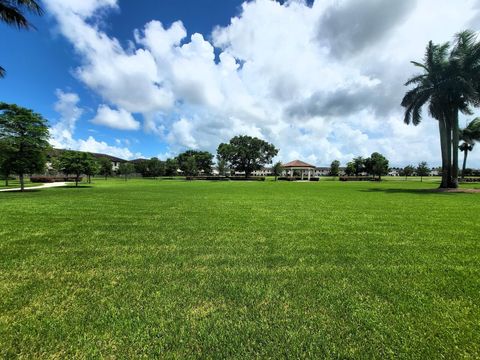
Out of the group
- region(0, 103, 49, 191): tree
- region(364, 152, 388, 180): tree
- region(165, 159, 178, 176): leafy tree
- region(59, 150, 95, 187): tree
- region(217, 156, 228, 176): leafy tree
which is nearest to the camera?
region(0, 103, 49, 191): tree

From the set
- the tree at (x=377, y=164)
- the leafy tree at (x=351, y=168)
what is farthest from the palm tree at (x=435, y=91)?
the leafy tree at (x=351, y=168)

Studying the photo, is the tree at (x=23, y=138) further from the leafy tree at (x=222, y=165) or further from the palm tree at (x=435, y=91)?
the leafy tree at (x=222, y=165)

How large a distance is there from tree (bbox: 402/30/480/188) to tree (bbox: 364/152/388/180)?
53.3 meters

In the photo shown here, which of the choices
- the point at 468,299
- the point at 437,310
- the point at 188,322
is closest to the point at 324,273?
the point at 437,310

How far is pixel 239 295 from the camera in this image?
3.89 meters

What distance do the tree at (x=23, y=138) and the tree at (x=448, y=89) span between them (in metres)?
40.8

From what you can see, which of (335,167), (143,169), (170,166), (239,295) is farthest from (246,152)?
(239,295)

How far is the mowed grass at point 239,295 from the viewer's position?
2814 mm

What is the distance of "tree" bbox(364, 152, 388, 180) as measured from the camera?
80.9 m

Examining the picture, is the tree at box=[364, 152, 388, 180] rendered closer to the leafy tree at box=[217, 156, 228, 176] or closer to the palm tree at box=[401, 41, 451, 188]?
the leafy tree at box=[217, 156, 228, 176]

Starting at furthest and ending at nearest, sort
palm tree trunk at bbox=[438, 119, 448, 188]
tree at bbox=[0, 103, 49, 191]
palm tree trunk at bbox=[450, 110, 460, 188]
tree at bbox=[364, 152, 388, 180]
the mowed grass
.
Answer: tree at bbox=[364, 152, 388, 180] → palm tree trunk at bbox=[438, 119, 448, 188] → palm tree trunk at bbox=[450, 110, 460, 188] → tree at bbox=[0, 103, 49, 191] → the mowed grass

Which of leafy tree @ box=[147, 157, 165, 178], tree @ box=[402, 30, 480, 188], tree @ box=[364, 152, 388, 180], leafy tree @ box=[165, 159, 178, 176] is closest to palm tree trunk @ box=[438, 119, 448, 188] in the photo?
tree @ box=[402, 30, 480, 188]

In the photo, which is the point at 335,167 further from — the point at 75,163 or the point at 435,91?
the point at 75,163

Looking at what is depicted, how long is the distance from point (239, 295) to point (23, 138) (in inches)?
1176
